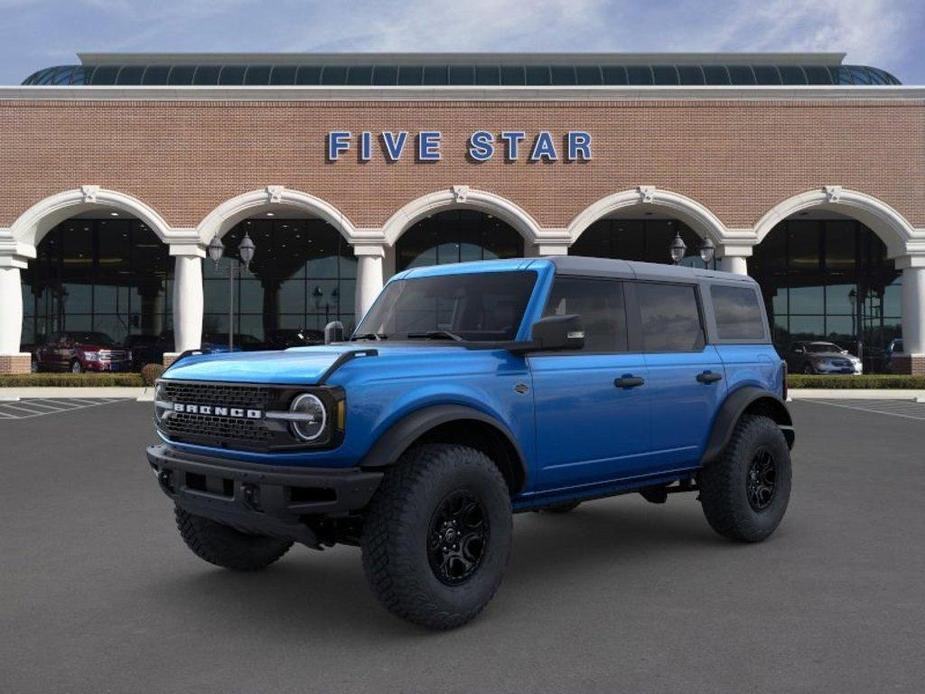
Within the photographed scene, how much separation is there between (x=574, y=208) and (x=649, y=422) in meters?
23.5

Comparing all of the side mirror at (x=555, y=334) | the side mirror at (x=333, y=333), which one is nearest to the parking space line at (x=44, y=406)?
the side mirror at (x=333, y=333)

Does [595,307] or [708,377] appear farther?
[708,377]

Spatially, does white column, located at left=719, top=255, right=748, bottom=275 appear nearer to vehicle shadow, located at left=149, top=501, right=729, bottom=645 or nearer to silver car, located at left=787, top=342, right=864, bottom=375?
silver car, located at left=787, top=342, right=864, bottom=375

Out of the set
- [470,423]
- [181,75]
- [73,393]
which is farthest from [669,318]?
[181,75]

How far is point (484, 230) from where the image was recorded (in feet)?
116

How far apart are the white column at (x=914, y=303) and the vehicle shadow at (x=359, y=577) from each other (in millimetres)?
25514

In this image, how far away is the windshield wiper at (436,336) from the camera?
5164 mm

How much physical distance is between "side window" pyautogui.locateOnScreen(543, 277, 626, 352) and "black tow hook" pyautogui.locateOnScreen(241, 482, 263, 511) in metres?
2.16

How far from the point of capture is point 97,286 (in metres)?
37.5

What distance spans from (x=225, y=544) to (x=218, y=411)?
1.28 metres

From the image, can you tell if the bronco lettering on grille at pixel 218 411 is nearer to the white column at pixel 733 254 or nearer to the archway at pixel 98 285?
the white column at pixel 733 254

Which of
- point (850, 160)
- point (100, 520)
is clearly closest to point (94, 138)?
point (100, 520)

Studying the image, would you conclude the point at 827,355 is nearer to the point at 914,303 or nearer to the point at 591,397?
the point at 914,303

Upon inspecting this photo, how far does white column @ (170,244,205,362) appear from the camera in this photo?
2792 cm
